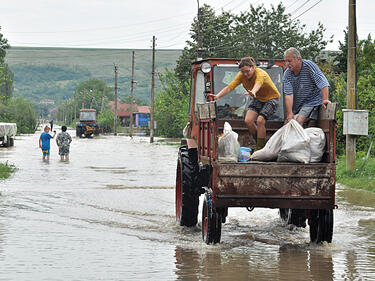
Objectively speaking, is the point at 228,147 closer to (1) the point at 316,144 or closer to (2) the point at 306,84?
(1) the point at 316,144

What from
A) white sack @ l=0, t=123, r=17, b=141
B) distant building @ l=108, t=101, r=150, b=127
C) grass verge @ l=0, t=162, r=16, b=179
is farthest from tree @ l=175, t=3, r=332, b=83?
distant building @ l=108, t=101, r=150, b=127

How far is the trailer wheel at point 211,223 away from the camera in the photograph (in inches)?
344

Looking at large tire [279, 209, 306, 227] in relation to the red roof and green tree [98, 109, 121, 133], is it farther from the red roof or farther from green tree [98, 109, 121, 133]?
the red roof

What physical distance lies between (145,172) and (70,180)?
13.8 ft

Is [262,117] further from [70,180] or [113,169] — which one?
[113,169]

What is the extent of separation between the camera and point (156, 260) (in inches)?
327

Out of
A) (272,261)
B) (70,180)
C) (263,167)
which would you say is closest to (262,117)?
(263,167)

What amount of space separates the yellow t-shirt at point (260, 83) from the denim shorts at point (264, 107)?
61 millimetres

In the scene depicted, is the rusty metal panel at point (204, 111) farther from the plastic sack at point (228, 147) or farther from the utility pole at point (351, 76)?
the utility pole at point (351, 76)

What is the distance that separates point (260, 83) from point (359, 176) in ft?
32.9

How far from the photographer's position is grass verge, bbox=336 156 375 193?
685 inches

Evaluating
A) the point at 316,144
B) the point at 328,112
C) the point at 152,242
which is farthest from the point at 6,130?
the point at 316,144

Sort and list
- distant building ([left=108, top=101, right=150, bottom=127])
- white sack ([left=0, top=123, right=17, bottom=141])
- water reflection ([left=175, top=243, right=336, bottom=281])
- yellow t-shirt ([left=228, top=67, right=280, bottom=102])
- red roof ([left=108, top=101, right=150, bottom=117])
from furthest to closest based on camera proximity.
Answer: red roof ([left=108, top=101, right=150, bottom=117]), distant building ([left=108, top=101, right=150, bottom=127]), white sack ([left=0, top=123, right=17, bottom=141]), yellow t-shirt ([left=228, top=67, right=280, bottom=102]), water reflection ([left=175, top=243, right=336, bottom=281])

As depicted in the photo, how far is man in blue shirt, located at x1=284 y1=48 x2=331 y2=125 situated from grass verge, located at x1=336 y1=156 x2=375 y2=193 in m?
7.67
